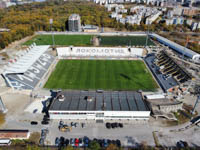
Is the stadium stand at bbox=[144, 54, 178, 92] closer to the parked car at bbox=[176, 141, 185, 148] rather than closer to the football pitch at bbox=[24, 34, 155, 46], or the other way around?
the parked car at bbox=[176, 141, 185, 148]

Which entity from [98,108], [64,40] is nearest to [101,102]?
[98,108]

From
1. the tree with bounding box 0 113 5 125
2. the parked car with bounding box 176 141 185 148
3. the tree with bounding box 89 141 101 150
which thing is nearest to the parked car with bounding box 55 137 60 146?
the tree with bounding box 89 141 101 150

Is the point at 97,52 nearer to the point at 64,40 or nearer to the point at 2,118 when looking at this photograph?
the point at 64,40

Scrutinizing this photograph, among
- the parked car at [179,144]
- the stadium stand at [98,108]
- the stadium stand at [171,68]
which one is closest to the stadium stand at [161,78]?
the stadium stand at [171,68]

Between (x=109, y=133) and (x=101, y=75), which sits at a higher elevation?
(x=101, y=75)

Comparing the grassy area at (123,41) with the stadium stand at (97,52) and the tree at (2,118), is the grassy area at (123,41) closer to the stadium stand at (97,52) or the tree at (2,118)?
the stadium stand at (97,52)
